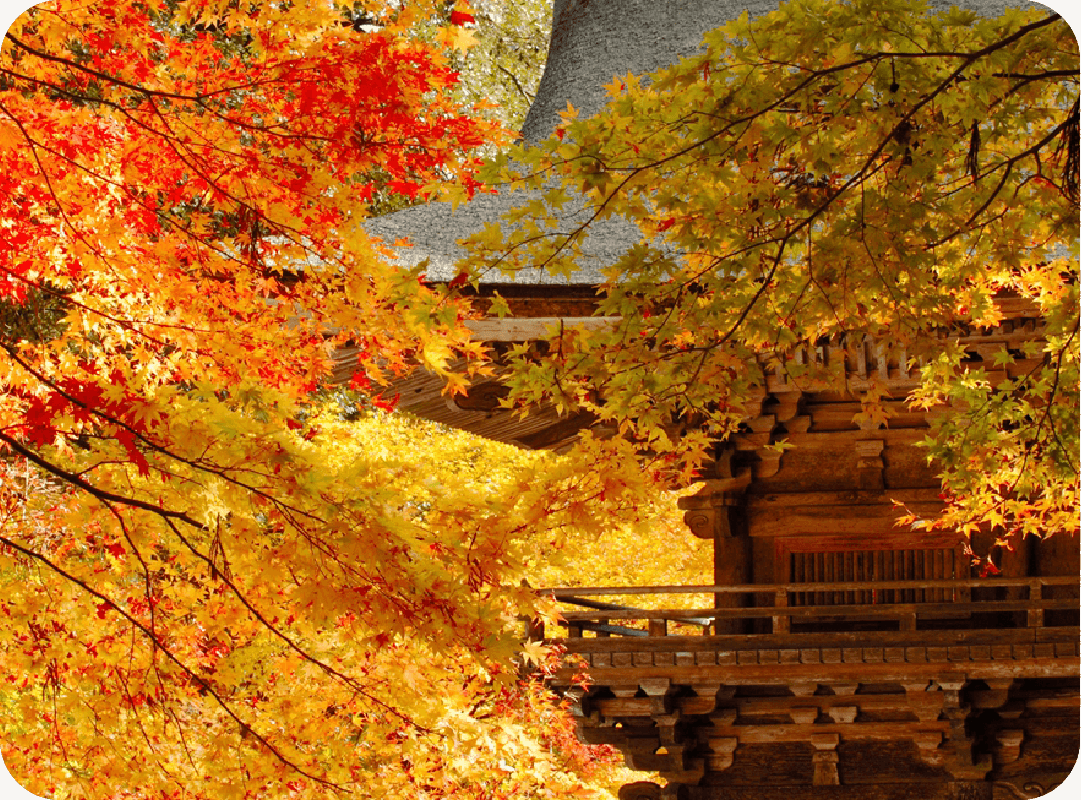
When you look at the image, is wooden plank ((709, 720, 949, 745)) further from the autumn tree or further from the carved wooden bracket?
the autumn tree

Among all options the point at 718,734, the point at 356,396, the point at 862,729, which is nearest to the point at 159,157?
the point at 718,734

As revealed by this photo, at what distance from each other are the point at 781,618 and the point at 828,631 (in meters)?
0.59

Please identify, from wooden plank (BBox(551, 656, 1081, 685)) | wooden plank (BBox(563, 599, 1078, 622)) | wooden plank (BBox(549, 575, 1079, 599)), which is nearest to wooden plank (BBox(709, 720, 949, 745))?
wooden plank (BBox(551, 656, 1081, 685))

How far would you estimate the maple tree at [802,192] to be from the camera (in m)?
3.51

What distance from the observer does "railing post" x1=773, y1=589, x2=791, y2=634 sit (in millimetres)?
5977

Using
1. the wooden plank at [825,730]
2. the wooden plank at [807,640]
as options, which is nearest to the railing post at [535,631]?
the wooden plank at [807,640]

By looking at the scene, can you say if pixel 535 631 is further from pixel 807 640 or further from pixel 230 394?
pixel 230 394

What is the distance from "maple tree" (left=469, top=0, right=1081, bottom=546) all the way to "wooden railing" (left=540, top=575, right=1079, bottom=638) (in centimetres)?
167

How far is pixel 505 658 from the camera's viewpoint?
354 cm

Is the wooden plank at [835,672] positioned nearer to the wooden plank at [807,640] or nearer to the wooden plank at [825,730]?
the wooden plank at [807,640]

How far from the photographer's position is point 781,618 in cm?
598

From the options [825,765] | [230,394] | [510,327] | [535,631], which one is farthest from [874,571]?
[230,394]

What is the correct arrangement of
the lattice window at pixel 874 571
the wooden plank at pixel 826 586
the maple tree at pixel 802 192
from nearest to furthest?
the maple tree at pixel 802 192 < the wooden plank at pixel 826 586 < the lattice window at pixel 874 571

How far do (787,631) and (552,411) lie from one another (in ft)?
6.33
